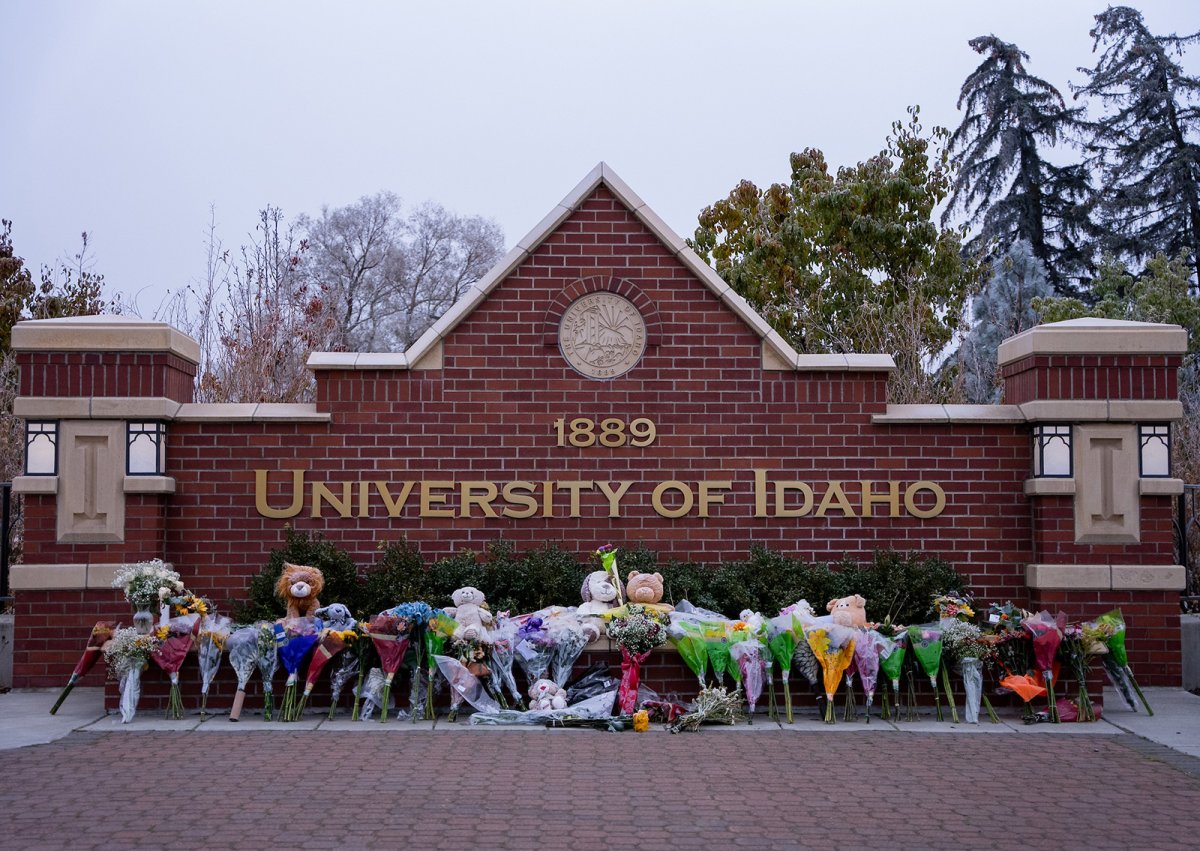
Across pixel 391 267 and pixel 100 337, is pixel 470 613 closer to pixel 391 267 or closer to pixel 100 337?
pixel 100 337

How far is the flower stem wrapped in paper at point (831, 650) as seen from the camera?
9891mm

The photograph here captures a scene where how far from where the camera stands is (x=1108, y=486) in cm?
1151

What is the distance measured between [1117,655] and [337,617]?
607 cm

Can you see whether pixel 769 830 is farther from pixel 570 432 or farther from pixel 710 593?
pixel 570 432

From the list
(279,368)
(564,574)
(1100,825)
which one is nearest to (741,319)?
(564,574)

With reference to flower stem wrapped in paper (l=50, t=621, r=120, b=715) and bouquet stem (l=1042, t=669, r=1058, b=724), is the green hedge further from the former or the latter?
bouquet stem (l=1042, t=669, r=1058, b=724)

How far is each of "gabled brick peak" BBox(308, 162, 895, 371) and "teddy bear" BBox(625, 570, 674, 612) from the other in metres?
2.49

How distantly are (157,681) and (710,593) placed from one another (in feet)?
14.6

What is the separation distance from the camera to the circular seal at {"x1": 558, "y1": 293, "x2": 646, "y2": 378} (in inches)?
469

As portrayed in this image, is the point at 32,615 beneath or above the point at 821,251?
beneath

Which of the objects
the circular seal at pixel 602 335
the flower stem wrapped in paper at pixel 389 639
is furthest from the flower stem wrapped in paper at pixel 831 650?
the circular seal at pixel 602 335

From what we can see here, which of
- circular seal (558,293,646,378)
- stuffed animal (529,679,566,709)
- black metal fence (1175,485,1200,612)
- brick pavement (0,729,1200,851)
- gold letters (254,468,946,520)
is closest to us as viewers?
brick pavement (0,729,1200,851)

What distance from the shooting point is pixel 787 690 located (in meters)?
10.1

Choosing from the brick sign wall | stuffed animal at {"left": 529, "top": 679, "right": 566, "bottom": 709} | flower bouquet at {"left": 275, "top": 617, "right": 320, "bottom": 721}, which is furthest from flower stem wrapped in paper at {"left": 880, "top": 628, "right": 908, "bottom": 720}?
flower bouquet at {"left": 275, "top": 617, "right": 320, "bottom": 721}
